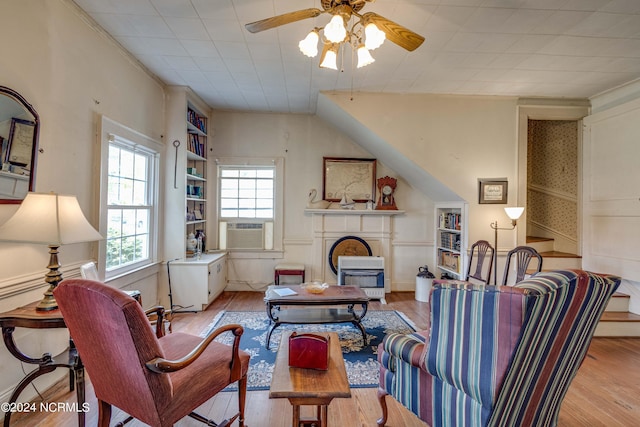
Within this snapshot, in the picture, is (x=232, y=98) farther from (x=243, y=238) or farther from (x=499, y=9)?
(x=499, y=9)

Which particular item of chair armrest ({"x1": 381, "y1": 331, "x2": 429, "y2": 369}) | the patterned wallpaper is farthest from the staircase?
chair armrest ({"x1": 381, "y1": 331, "x2": 429, "y2": 369})

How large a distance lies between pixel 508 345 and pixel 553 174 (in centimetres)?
448

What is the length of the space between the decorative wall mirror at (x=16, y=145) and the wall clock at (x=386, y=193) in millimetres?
3827

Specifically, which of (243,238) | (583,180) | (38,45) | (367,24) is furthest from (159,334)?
(583,180)

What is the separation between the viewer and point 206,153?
14.6ft

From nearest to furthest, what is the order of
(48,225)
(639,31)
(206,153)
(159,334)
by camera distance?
(48,225)
(159,334)
(639,31)
(206,153)

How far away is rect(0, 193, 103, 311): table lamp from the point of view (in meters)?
1.55

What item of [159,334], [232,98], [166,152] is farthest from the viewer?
[232,98]

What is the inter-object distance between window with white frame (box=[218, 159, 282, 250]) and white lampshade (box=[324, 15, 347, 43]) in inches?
119

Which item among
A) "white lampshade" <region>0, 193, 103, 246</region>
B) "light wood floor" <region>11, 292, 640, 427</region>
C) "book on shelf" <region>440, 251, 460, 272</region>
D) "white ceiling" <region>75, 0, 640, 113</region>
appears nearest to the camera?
"white lampshade" <region>0, 193, 103, 246</region>

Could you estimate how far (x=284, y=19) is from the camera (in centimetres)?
167

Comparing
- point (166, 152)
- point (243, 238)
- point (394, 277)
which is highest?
point (166, 152)

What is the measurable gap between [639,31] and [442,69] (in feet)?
4.87

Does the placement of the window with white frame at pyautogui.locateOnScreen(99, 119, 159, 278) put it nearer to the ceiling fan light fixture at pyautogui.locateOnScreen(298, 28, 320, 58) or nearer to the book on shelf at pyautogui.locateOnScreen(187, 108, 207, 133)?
the book on shelf at pyautogui.locateOnScreen(187, 108, 207, 133)
